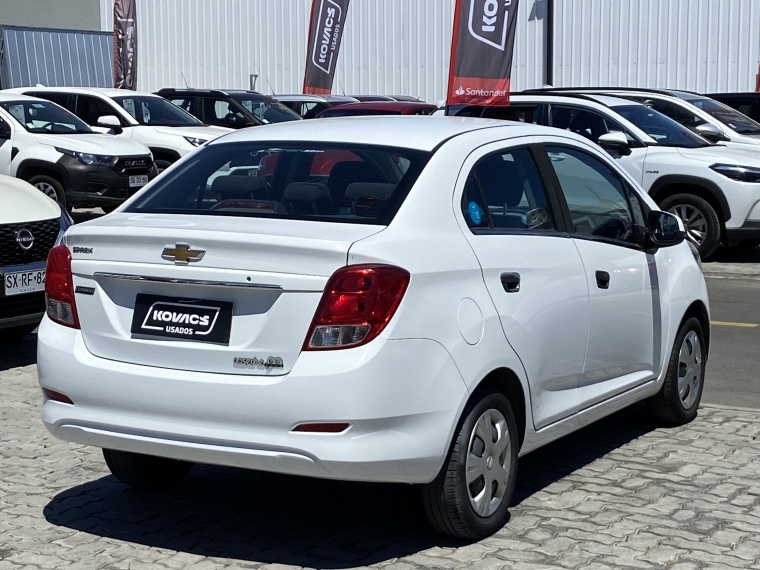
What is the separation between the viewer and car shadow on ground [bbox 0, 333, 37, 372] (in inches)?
328

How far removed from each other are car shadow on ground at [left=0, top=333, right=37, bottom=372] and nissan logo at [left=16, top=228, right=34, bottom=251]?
87 cm

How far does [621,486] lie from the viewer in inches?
214

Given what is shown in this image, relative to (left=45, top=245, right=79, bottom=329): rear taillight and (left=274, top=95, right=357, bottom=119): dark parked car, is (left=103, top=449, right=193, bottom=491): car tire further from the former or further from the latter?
(left=274, top=95, right=357, bottom=119): dark parked car

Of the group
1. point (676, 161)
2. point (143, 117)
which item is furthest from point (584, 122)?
point (143, 117)

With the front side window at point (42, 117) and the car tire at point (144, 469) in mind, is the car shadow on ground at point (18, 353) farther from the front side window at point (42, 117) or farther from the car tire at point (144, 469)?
the front side window at point (42, 117)

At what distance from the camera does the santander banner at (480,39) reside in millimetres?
16266

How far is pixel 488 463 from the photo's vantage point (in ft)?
15.2

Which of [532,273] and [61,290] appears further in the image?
[532,273]

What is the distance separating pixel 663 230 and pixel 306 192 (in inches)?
83.5

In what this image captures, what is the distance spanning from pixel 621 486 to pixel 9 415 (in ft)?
11.3

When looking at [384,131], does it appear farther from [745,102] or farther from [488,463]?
[745,102]

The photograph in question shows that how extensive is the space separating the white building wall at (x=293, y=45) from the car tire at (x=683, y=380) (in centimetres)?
2805

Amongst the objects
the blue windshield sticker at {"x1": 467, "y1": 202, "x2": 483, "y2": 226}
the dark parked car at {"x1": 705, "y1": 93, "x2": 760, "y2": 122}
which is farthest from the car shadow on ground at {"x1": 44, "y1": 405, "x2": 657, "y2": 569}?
the dark parked car at {"x1": 705, "y1": 93, "x2": 760, "y2": 122}

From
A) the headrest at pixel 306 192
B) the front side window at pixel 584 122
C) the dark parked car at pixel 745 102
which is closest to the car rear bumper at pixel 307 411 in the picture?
the headrest at pixel 306 192
